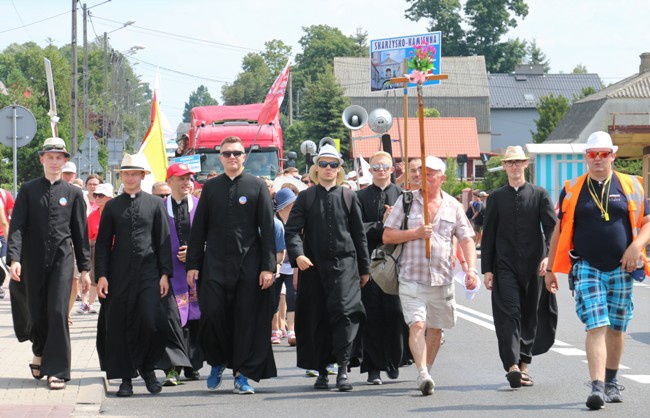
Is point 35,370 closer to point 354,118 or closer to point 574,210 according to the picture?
point 574,210

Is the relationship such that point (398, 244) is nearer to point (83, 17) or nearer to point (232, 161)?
point (232, 161)

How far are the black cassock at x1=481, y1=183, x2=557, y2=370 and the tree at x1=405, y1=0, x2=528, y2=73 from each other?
101 meters

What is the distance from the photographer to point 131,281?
1034cm

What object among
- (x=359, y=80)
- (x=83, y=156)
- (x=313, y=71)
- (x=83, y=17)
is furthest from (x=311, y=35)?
(x=83, y=156)

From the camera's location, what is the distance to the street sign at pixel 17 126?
61.9 feet

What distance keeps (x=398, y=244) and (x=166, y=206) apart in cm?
198

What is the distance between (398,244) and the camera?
10.6m

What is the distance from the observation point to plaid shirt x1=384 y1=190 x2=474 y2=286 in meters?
10.4

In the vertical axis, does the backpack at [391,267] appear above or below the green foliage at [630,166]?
below

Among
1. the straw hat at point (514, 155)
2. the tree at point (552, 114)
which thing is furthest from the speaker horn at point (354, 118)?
the tree at point (552, 114)

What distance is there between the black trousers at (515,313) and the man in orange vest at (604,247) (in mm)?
921

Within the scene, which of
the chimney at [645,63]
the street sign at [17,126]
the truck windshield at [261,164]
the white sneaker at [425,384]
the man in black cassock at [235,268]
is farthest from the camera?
the chimney at [645,63]

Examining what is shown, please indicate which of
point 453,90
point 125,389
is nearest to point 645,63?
→ point 453,90

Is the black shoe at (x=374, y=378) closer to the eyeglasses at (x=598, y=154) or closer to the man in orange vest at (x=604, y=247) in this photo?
the man in orange vest at (x=604, y=247)
